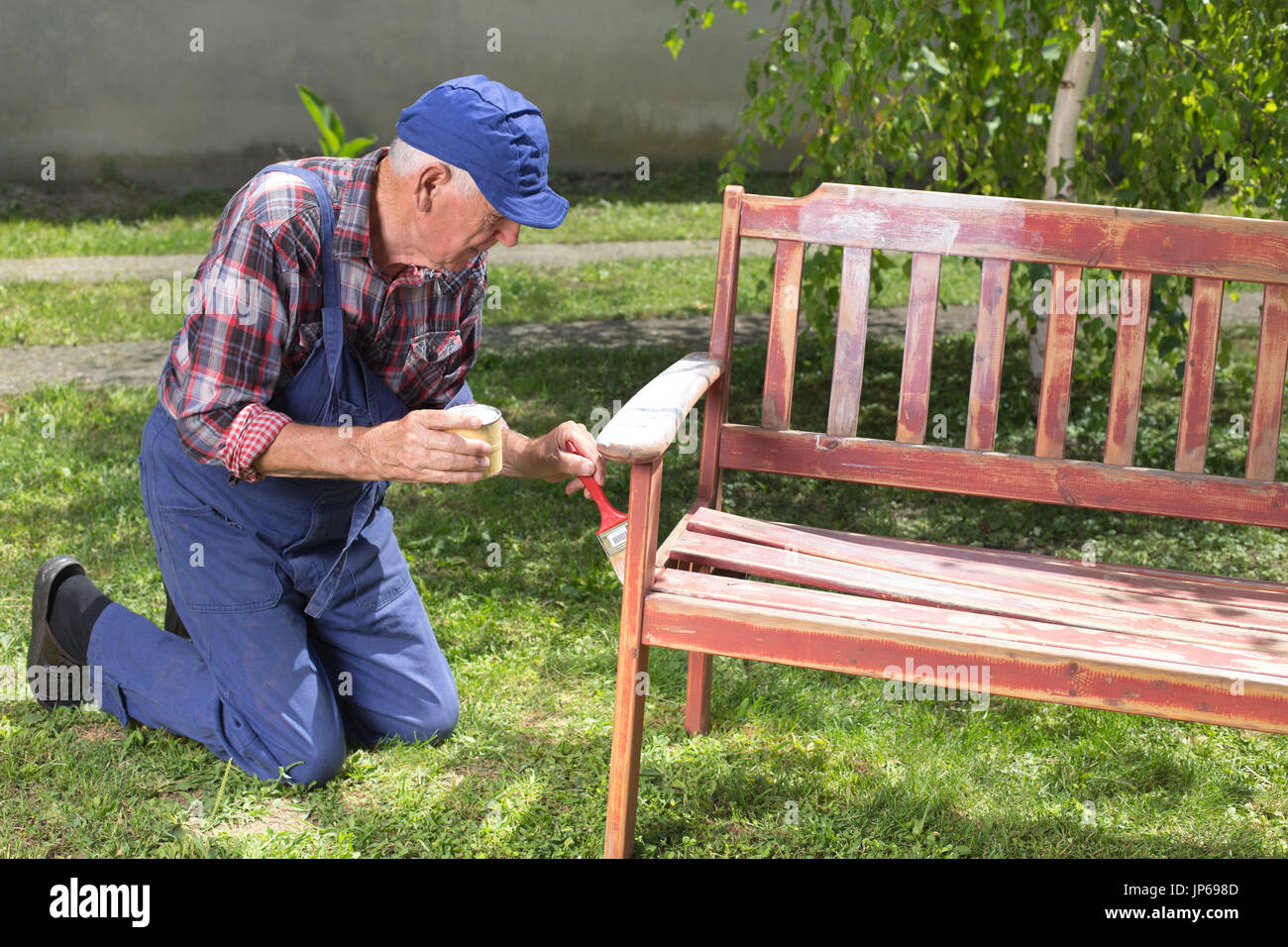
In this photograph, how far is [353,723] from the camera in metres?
2.77

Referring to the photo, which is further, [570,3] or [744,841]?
[570,3]

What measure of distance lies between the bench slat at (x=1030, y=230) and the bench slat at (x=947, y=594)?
2.24 feet

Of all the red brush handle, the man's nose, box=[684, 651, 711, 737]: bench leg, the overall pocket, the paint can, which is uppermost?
the man's nose

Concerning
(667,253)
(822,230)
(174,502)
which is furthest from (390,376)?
(667,253)

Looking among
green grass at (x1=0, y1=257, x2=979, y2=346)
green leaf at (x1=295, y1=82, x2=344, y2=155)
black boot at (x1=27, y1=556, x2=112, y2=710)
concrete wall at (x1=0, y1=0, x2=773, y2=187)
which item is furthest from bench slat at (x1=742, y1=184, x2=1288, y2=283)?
concrete wall at (x1=0, y1=0, x2=773, y2=187)

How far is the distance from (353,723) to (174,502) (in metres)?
0.66

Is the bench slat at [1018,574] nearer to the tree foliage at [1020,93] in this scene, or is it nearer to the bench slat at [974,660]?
the bench slat at [974,660]

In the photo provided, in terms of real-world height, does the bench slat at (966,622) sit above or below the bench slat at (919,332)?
below

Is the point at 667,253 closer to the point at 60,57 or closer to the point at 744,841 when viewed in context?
the point at 60,57

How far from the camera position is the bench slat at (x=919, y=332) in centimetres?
258

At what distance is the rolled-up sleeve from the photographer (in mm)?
2172

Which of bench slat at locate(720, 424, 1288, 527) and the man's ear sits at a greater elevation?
the man's ear

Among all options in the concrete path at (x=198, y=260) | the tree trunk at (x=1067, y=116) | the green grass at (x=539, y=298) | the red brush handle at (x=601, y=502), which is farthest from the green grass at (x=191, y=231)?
the red brush handle at (x=601, y=502)

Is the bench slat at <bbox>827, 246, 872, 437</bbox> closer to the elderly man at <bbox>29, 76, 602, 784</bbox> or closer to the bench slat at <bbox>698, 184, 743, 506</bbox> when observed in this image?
the bench slat at <bbox>698, 184, 743, 506</bbox>
